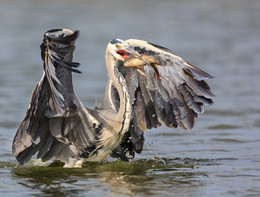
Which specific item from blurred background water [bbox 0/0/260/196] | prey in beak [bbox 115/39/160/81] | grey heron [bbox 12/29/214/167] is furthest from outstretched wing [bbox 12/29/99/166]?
prey in beak [bbox 115/39/160/81]

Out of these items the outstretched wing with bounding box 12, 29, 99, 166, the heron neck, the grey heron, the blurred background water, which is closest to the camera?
the outstretched wing with bounding box 12, 29, 99, 166

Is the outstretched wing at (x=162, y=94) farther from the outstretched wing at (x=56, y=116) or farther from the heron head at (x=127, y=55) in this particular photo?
the outstretched wing at (x=56, y=116)

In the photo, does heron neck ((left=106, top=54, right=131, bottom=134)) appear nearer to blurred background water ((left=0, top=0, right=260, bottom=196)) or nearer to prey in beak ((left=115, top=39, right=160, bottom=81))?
prey in beak ((left=115, top=39, right=160, bottom=81))

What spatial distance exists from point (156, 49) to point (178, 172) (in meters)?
1.88

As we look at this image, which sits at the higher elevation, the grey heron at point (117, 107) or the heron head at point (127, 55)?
the heron head at point (127, 55)

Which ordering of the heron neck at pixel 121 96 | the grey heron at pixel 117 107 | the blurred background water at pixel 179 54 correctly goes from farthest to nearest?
the heron neck at pixel 121 96 < the grey heron at pixel 117 107 < the blurred background water at pixel 179 54

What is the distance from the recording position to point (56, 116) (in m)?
9.35

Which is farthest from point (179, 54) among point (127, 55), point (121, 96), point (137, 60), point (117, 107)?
point (137, 60)

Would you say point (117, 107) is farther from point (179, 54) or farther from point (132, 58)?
point (179, 54)

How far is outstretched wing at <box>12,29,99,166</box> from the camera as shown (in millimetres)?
8641

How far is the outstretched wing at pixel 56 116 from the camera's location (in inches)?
340

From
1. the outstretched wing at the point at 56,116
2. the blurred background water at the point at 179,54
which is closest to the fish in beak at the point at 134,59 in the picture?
the outstretched wing at the point at 56,116

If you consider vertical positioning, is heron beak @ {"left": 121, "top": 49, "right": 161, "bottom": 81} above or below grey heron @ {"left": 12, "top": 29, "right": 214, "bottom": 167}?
above

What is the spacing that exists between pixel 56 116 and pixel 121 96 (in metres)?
1.09
